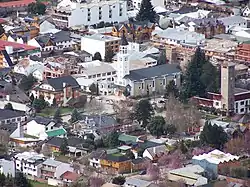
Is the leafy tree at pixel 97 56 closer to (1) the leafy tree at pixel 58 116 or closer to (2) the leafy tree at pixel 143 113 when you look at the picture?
(1) the leafy tree at pixel 58 116

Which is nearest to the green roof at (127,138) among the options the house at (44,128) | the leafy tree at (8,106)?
the house at (44,128)

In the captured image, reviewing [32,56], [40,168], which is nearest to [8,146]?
[40,168]

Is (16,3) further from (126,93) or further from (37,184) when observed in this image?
(37,184)

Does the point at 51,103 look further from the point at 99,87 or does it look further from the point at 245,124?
the point at 245,124

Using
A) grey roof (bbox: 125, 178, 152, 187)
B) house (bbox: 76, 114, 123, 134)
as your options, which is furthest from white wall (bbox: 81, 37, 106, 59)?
grey roof (bbox: 125, 178, 152, 187)

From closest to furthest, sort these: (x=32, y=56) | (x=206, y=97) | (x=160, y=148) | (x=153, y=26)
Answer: (x=160, y=148) < (x=206, y=97) < (x=32, y=56) < (x=153, y=26)

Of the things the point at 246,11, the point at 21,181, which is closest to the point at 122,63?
the point at 21,181
